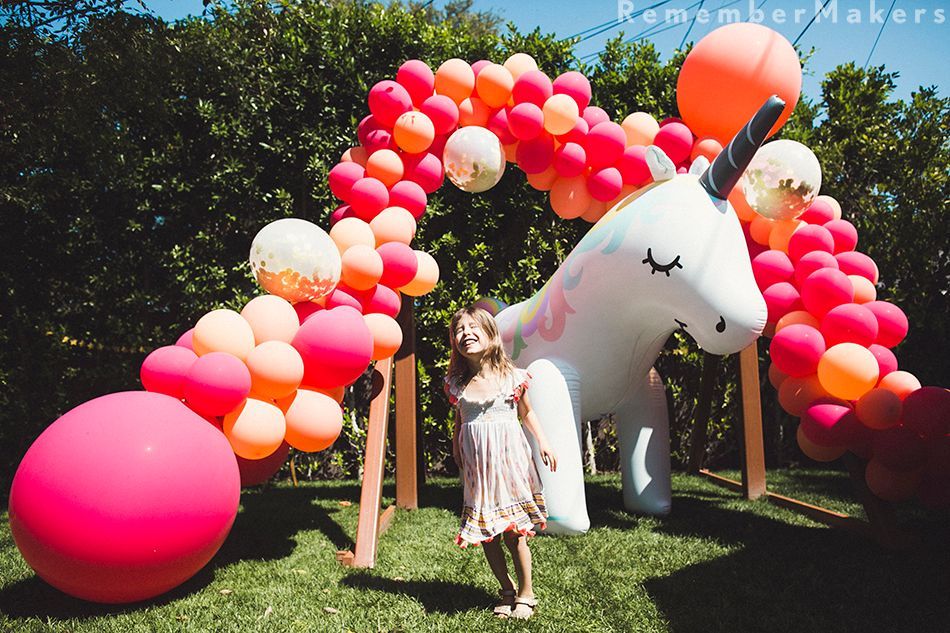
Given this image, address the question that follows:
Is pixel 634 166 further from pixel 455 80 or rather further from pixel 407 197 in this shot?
pixel 407 197

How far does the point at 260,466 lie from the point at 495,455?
1.58 m

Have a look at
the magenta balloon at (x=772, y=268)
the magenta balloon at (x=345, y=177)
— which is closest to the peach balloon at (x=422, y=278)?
the magenta balloon at (x=345, y=177)

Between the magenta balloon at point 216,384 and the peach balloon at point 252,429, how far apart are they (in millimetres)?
70

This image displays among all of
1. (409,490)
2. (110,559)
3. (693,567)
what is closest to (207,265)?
(409,490)

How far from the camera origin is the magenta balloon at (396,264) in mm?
3904

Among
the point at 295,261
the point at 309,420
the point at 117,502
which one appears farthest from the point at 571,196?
the point at 117,502

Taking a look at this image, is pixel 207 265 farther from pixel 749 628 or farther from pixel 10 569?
pixel 749 628

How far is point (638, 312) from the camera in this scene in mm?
3861

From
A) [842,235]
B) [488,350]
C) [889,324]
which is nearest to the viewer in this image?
[488,350]

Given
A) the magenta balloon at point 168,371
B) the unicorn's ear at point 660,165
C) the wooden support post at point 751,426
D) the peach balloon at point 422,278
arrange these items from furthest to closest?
the wooden support post at point 751,426
the peach balloon at point 422,278
the unicorn's ear at point 660,165
the magenta balloon at point 168,371

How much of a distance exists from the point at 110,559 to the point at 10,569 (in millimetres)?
1230

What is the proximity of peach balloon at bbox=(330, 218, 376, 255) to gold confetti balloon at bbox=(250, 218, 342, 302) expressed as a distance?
259 millimetres

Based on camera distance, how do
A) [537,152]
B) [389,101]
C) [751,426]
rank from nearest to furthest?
[389,101], [537,152], [751,426]

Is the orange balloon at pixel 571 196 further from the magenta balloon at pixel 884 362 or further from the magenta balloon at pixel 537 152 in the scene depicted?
the magenta balloon at pixel 884 362
